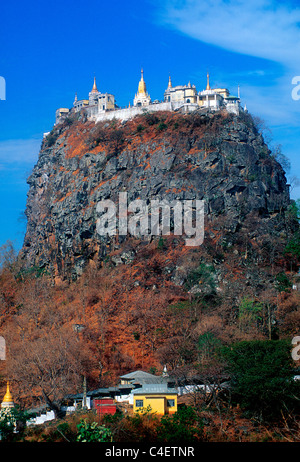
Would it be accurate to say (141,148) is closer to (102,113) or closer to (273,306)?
(102,113)

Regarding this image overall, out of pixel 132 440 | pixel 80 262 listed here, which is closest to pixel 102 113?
pixel 80 262

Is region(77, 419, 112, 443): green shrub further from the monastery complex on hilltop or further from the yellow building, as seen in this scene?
the monastery complex on hilltop

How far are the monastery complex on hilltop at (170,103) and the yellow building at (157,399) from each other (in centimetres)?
3874

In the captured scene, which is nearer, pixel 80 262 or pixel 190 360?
pixel 190 360

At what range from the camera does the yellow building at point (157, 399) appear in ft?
112

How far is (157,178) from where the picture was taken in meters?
63.1

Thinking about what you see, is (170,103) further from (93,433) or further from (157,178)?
(93,433)

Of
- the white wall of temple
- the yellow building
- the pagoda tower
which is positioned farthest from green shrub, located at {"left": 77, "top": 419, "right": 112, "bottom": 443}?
the pagoda tower

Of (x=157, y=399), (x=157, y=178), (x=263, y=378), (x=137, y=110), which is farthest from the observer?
(x=137, y=110)

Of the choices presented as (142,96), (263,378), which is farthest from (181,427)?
(142,96)

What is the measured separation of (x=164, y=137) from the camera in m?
66.0

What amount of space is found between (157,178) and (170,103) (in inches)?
478

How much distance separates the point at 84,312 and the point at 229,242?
1299 centimetres

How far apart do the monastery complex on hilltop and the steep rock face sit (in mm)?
1754
